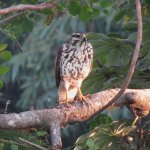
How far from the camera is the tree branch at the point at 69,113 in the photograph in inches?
144

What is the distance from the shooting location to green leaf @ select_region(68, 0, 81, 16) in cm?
444

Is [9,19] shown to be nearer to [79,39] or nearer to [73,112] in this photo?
[73,112]

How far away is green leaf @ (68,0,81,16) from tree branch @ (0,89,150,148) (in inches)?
18.5

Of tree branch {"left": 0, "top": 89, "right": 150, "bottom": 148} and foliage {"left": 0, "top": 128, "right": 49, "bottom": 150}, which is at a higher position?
tree branch {"left": 0, "top": 89, "right": 150, "bottom": 148}

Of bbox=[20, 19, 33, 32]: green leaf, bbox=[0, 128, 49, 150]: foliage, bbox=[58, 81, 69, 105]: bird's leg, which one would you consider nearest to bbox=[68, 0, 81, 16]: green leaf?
bbox=[20, 19, 33, 32]: green leaf

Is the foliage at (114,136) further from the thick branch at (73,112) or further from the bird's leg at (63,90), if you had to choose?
the bird's leg at (63,90)

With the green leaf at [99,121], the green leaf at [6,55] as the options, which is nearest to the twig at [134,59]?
the green leaf at [6,55]

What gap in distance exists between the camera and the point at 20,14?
4.50 metres

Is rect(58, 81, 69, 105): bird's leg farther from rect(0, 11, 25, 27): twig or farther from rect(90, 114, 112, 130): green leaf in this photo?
rect(0, 11, 25, 27): twig

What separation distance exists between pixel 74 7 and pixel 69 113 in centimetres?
72

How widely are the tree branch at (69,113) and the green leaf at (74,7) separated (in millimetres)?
470

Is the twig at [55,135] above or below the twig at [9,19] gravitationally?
below

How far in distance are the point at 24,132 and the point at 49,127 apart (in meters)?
0.34

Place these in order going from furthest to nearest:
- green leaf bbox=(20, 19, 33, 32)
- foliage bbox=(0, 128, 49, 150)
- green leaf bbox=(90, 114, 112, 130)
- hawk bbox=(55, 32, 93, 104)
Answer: hawk bbox=(55, 32, 93, 104) < green leaf bbox=(90, 114, 112, 130) < green leaf bbox=(20, 19, 33, 32) < foliage bbox=(0, 128, 49, 150)
